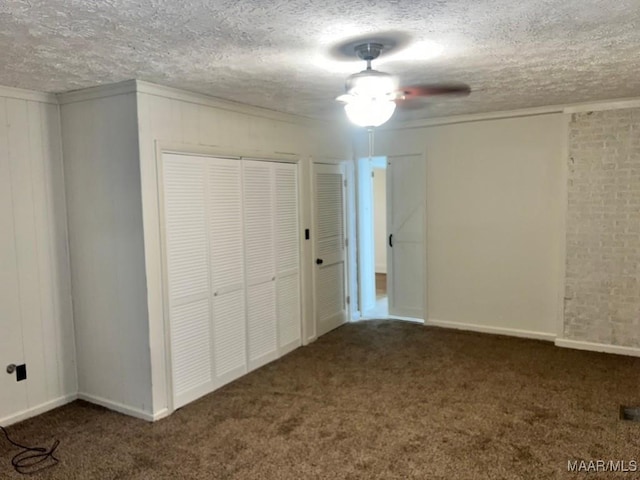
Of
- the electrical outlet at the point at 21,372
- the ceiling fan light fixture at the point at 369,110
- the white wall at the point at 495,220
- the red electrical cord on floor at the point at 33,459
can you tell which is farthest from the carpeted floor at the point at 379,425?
the ceiling fan light fixture at the point at 369,110

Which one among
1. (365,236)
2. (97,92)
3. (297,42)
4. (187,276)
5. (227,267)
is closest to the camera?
(297,42)

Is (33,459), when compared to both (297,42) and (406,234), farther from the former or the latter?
(406,234)

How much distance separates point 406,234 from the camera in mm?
5824

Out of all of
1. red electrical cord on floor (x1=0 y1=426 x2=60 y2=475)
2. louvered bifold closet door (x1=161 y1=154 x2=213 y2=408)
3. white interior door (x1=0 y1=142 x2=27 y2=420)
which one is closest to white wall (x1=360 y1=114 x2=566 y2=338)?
louvered bifold closet door (x1=161 y1=154 x2=213 y2=408)

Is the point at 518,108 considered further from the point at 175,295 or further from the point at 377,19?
the point at 175,295

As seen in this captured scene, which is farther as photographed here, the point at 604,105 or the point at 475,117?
the point at 475,117

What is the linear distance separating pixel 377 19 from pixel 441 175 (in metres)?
3.43

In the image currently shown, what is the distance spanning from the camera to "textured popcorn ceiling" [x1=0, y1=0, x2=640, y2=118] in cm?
207

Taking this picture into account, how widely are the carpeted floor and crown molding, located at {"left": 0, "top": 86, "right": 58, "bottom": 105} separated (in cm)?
233

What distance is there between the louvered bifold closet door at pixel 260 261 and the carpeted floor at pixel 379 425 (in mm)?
230

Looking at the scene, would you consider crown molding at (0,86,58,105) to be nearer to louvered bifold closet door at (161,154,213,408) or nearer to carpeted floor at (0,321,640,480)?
louvered bifold closet door at (161,154,213,408)

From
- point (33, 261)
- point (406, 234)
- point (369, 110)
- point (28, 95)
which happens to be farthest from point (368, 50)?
point (406, 234)

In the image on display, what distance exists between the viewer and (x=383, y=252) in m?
9.43

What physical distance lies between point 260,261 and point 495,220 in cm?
256
